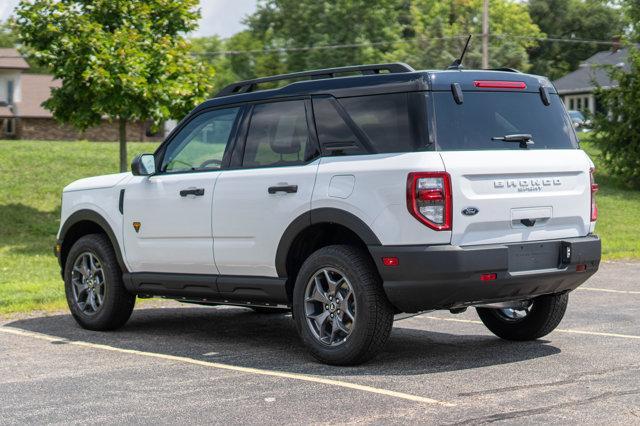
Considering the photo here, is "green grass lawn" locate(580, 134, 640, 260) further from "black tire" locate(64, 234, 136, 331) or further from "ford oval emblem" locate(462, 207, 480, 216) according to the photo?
"ford oval emblem" locate(462, 207, 480, 216)

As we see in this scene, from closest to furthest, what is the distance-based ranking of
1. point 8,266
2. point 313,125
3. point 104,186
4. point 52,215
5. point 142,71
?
point 313,125, point 104,186, point 8,266, point 142,71, point 52,215

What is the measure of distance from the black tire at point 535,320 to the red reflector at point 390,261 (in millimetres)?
1756

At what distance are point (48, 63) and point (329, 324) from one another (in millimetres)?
18044

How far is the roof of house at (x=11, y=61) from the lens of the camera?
66.9 metres

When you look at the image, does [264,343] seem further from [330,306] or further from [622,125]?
[622,125]

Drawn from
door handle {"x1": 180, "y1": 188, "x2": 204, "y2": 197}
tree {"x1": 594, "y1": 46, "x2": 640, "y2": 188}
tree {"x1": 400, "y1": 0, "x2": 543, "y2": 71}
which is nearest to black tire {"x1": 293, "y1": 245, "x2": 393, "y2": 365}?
door handle {"x1": 180, "y1": 188, "x2": 204, "y2": 197}

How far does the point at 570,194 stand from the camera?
8234mm

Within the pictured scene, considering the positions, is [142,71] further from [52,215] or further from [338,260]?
→ [338,260]

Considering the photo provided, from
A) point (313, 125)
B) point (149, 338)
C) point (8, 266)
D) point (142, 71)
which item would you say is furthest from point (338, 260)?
point (142, 71)

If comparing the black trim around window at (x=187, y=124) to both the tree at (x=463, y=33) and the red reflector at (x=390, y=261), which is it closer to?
the red reflector at (x=390, y=261)

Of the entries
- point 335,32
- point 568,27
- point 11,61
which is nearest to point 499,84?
point 11,61

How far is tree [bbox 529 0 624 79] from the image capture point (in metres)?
93.6

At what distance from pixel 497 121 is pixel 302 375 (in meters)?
2.24

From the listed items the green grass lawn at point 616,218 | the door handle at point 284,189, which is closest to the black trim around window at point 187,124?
the door handle at point 284,189
